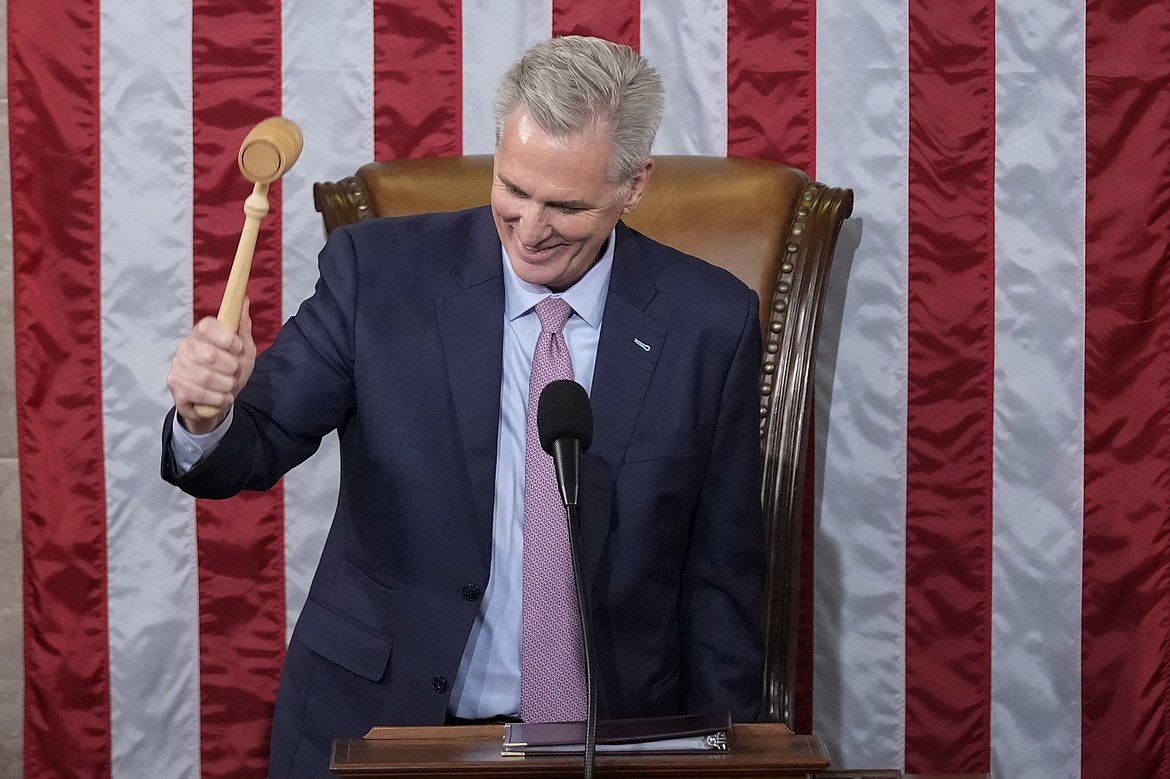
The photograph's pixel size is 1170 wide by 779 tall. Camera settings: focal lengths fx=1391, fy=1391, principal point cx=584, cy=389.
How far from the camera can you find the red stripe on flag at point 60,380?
8.23 ft

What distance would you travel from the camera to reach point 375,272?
6.09 ft

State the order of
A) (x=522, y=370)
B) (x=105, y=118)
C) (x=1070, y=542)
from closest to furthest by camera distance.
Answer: (x=522, y=370), (x=105, y=118), (x=1070, y=542)

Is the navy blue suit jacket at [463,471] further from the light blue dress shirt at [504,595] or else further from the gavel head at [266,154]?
the gavel head at [266,154]

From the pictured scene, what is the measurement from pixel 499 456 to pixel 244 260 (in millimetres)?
591

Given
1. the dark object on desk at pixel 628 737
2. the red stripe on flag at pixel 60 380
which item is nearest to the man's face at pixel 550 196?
the dark object on desk at pixel 628 737

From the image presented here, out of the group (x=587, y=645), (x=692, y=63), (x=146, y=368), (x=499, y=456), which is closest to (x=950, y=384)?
(x=692, y=63)

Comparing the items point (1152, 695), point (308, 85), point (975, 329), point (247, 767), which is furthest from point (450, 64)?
point (1152, 695)

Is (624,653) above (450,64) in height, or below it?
below

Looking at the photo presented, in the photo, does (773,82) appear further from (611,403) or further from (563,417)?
(563,417)

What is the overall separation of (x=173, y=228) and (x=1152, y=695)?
211 cm

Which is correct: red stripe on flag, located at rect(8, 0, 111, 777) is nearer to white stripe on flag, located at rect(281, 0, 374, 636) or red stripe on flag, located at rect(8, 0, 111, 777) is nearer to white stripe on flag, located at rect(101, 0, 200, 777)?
white stripe on flag, located at rect(101, 0, 200, 777)

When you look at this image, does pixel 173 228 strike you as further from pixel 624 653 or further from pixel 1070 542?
pixel 1070 542

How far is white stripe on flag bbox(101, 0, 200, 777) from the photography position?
2533mm

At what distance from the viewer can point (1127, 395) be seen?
8.84ft
